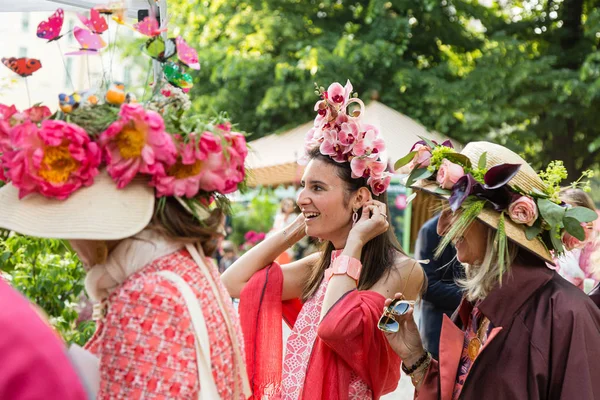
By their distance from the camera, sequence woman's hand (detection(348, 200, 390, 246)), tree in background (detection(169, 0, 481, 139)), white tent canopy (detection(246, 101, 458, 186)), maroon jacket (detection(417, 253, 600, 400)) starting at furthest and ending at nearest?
tree in background (detection(169, 0, 481, 139)), white tent canopy (detection(246, 101, 458, 186)), woman's hand (detection(348, 200, 390, 246)), maroon jacket (detection(417, 253, 600, 400))

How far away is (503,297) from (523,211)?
1.02 ft

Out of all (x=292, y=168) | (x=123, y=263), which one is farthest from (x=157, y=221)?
(x=292, y=168)

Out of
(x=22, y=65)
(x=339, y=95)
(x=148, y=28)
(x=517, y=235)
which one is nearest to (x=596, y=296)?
(x=517, y=235)

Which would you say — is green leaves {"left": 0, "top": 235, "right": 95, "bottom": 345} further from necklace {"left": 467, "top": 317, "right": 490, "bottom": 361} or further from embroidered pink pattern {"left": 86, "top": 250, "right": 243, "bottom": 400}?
necklace {"left": 467, "top": 317, "right": 490, "bottom": 361}

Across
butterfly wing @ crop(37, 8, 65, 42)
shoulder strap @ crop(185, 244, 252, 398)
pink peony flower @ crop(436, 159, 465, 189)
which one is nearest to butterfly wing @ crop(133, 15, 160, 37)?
butterfly wing @ crop(37, 8, 65, 42)

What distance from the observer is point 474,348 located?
9.18 ft

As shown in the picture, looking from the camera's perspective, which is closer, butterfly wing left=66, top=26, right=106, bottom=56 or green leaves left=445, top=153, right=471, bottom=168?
butterfly wing left=66, top=26, right=106, bottom=56

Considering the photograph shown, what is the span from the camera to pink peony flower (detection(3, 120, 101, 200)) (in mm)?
1753

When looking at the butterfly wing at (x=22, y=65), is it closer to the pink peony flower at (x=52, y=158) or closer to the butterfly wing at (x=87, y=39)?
the butterfly wing at (x=87, y=39)

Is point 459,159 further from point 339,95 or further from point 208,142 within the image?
point 208,142

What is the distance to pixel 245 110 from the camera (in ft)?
47.6

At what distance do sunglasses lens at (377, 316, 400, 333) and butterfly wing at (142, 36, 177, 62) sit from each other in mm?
1286

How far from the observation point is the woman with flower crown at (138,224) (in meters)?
1.73

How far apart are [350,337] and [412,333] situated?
244 mm
